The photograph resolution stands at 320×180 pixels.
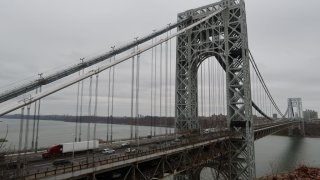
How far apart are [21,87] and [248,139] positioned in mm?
28650

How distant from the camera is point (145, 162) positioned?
923 inches

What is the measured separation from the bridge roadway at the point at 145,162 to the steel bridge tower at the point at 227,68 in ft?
7.90

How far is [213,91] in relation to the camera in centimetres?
4238

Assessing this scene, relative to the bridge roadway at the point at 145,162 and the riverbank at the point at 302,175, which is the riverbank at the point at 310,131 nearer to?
the bridge roadway at the point at 145,162

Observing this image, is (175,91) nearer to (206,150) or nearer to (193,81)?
(193,81)

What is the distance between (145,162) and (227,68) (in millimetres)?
19950

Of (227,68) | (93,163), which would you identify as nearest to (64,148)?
(93,163)

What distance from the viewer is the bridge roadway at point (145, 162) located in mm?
15984

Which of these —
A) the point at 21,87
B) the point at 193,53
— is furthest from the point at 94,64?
the point at 193,53

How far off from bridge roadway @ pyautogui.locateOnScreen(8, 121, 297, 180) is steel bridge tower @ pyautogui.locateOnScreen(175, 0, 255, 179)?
2.41 metres

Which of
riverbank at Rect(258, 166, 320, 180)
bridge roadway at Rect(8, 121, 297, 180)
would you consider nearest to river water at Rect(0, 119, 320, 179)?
riverbank at Rect(258, 166, 320, 180)

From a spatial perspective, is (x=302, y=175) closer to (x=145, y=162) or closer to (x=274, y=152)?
(x=145, y=162)

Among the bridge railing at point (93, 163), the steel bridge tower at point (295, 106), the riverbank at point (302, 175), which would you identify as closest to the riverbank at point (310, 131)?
the steel bridge tower at point (295, 106)

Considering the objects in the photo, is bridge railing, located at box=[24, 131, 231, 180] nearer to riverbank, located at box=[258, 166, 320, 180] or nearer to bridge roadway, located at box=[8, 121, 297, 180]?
bridge roadway, located at box=[8, 121, 297, 180]
